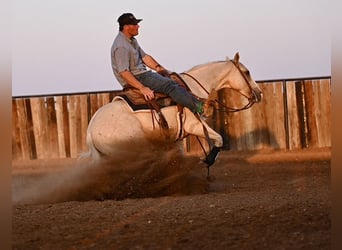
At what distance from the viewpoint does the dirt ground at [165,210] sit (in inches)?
165

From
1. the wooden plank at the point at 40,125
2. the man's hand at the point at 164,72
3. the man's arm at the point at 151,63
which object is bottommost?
the wooden plank at the point at 40,125

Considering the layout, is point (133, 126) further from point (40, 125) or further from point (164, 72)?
point (40, 125)

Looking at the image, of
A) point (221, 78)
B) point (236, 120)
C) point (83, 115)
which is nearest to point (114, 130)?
point (221, 78)

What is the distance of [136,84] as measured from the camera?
25.6 ft

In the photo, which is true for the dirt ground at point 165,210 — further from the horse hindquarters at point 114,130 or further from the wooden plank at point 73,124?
the wooden plank at point 73,124

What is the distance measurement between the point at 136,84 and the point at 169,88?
40 centimetres

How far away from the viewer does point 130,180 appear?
23.9ft

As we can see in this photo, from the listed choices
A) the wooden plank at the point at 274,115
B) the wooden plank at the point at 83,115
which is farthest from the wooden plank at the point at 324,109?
the wooden plank at the point at 83,115

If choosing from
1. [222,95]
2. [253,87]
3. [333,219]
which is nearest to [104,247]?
[333,219]

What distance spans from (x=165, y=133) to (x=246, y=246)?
13.2ft

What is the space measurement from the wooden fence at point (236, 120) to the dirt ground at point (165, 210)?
396 centimetres

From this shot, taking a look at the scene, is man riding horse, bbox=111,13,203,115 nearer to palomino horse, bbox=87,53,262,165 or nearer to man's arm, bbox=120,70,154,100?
man's arm, bbox=120,70,154,100

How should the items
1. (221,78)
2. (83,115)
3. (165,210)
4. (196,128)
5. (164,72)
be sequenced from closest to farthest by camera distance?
(165,210) → (196,128) → (164,72) → (221,78) → (83,115)

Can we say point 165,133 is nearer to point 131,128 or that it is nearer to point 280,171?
point 131,128
